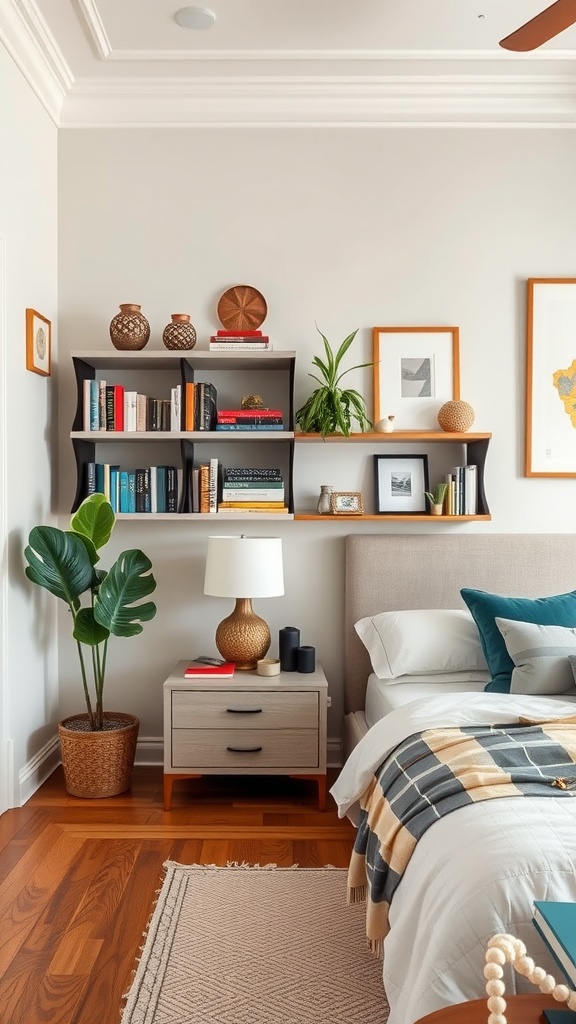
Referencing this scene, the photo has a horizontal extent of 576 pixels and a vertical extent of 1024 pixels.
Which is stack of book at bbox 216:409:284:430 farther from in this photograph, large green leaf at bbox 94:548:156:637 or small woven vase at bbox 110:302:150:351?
large green leaf at bbox 94:548:156:637

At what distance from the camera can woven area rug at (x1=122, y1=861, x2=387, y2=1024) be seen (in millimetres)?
1978

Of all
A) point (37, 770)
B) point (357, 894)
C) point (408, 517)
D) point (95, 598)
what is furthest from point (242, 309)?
point (357, 894)

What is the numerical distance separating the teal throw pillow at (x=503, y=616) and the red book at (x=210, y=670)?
1.00m

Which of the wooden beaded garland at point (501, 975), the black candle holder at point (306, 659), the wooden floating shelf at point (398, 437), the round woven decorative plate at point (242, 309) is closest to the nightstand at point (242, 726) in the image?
the black candle holder at point (306, 659)

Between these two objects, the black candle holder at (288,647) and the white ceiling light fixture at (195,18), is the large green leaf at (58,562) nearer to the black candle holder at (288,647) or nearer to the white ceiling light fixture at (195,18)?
the black candle holder at (288,647)

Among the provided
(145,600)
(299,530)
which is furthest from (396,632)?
(145,600)

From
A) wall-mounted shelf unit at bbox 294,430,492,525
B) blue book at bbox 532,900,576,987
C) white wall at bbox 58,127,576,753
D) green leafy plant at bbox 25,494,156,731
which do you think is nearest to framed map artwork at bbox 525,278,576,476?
white wall at bbox 58,127,576,753

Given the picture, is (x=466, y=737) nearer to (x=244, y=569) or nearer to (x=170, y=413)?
→ (x=244, y=569)

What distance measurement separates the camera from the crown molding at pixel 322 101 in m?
3.64

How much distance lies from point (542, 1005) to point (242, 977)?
1.15 metres

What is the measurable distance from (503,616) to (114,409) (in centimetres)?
181

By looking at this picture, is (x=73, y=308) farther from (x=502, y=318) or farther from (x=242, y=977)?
(x=242, y=977)

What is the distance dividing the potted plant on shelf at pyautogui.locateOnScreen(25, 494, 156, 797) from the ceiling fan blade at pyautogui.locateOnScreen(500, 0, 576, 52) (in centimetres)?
216

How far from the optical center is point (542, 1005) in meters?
1.17
